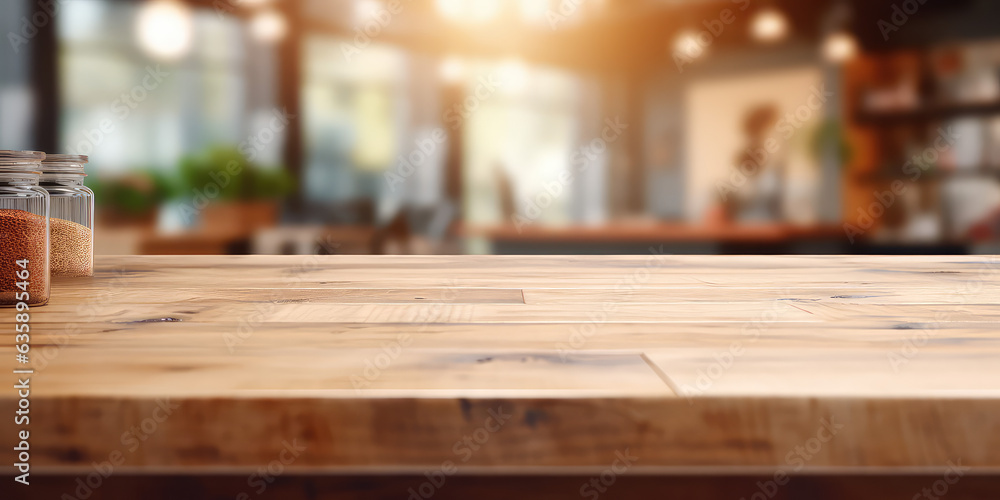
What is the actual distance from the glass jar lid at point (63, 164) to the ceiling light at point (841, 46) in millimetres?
4482

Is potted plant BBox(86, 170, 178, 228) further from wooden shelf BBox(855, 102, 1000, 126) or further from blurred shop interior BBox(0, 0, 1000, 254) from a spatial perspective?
wooden shelf BBox(855, 102, 1000, 126)

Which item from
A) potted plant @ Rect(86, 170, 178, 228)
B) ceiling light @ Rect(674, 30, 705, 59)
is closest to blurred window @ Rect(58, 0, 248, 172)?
potted plant @ Rect(86, 170, 178, 228)

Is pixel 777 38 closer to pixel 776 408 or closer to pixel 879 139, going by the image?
pixel 879 139

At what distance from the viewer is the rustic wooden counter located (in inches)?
11.4

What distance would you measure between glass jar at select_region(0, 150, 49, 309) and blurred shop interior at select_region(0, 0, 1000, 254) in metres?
2.45

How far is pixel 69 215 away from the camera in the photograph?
0.79 metres

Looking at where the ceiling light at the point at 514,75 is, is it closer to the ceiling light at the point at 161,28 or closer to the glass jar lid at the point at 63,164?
the ceiling light at the point at 161,28

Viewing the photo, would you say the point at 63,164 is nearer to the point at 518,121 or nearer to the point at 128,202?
the point at 128,202

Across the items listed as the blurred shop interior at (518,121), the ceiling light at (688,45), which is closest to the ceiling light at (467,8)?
the blurred shop interior at (518,121)

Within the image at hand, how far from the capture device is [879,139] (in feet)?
13.9

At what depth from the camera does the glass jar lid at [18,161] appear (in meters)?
0.57

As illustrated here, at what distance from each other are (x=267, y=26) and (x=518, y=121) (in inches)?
74.7

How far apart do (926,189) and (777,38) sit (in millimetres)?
1401

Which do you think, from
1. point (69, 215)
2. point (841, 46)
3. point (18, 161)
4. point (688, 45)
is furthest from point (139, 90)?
point (841, 46)
